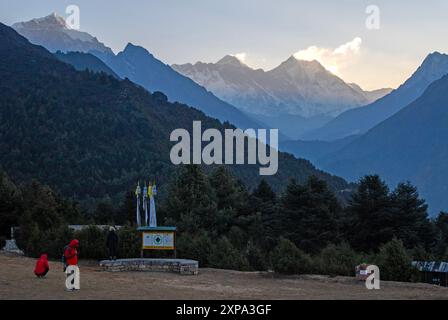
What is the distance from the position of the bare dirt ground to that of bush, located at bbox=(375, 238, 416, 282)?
1552 millimetres

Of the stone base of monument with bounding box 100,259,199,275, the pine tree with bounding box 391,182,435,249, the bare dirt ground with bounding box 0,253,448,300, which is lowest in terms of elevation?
the bare dirt ground with bounding box 0,253,448,300

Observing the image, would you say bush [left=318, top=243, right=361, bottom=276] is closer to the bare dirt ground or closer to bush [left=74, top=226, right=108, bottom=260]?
the bare dirt ground

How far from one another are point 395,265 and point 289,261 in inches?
131

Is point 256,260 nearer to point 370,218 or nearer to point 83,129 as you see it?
point 370,218

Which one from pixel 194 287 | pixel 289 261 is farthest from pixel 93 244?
pixel 194 287

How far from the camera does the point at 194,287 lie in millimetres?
16516

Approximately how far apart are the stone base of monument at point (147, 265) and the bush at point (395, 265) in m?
5.93

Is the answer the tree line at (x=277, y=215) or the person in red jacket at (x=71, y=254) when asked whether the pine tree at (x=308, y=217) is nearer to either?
the tree line at (x=277, y=215)

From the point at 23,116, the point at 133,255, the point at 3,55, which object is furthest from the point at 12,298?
the point at 3,55

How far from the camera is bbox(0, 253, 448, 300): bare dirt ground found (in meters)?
14.3

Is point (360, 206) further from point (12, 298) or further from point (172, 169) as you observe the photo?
point (172, 169)

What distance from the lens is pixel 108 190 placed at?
291ft

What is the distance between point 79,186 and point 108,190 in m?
4.03

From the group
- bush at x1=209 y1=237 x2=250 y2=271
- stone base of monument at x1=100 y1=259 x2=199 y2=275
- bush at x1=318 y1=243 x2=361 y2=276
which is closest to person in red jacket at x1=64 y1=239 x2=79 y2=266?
stone base of monument at x1=100 y1=259 x2=199 y2=275
